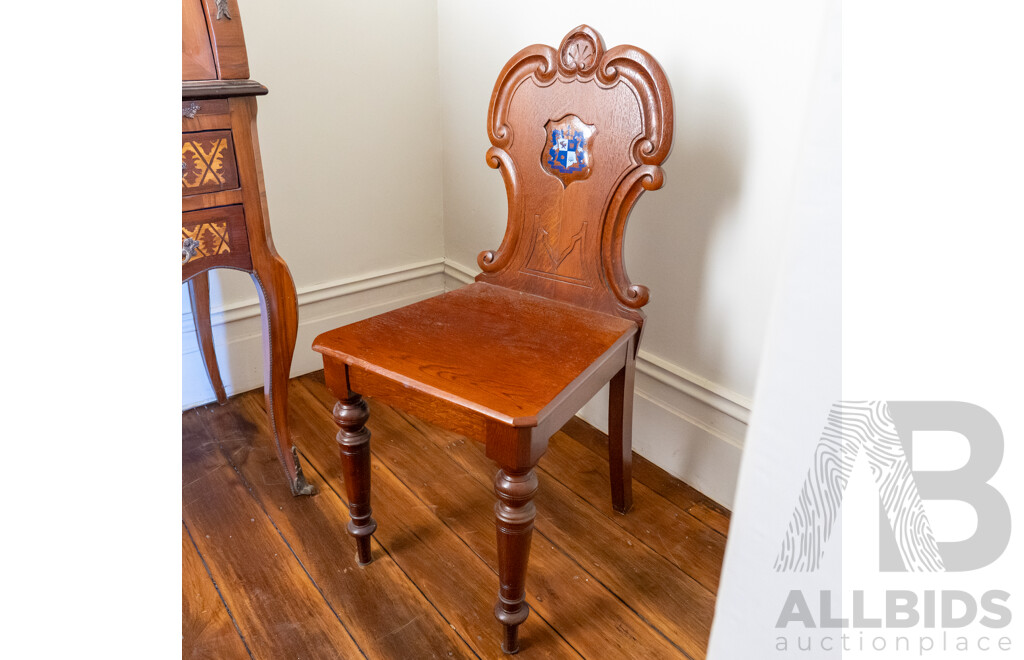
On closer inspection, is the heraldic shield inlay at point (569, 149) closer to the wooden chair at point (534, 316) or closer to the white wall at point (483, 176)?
the wooden chair at point (534, 316)

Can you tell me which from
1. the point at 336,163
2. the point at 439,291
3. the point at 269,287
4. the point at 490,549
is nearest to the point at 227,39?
the point at 269,287

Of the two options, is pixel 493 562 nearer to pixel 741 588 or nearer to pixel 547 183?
pixel 547 183

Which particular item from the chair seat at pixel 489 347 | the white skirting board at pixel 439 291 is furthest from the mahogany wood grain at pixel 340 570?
the chair seat at pixel 489 347

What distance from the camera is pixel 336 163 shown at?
2.12 meters

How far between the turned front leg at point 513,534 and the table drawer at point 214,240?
0.75 meters

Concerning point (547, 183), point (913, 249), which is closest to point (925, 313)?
point (913, 249)

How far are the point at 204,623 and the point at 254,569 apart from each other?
0.50ft

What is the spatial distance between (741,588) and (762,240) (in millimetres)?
1262

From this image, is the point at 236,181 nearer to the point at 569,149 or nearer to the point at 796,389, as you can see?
the point at 569,149

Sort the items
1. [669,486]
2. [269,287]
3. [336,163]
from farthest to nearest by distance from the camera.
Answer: [336,163], [669,486], [269,287]

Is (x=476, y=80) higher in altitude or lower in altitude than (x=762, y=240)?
higher

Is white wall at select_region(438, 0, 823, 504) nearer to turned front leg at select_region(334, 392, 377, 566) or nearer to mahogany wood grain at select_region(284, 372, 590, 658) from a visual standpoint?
mahogany wood grain at select_region(284, 372, 590, 658)
